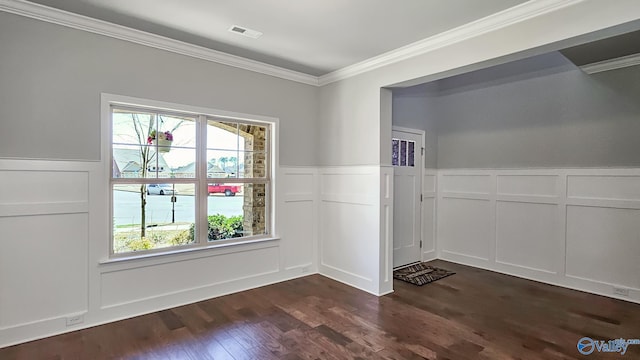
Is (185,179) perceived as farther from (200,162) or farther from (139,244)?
(139,244)

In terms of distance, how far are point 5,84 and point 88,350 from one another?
2175 mm

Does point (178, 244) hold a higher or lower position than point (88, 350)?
higher

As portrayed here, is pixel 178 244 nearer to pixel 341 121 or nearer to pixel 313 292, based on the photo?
pixel 313 292

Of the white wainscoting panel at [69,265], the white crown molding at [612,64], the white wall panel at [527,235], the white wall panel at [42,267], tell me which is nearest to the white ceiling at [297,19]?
the white wainscoting panel at [69,265]

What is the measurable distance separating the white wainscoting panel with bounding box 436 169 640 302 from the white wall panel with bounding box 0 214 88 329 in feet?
15.8

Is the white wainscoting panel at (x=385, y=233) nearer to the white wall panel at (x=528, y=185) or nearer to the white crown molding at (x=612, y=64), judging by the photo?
the white wall panel at (x=528, y=185)

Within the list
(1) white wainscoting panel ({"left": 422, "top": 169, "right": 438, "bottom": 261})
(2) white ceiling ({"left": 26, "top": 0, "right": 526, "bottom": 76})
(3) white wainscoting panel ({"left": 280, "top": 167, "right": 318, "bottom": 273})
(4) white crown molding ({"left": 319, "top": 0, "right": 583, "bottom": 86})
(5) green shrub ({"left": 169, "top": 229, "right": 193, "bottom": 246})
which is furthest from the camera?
(1) white wainscoting panel ({"left": 422, "top": 169, "right": 438, "bottom": 261})

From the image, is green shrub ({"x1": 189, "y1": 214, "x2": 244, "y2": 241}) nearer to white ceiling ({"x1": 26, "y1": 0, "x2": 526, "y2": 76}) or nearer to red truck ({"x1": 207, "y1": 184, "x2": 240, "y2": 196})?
red truck ({"x1": 207, "y1": 184, "x2": 240, "y2": 196})

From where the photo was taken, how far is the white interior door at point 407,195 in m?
4.86

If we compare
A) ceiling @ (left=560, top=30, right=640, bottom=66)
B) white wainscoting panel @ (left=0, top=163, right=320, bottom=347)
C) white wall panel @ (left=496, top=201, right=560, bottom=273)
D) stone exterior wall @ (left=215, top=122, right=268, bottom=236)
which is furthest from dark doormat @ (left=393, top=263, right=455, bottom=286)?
ceiling @ (left=560, top=30, right=640, bottom=66)

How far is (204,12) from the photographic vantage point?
9.14 feet

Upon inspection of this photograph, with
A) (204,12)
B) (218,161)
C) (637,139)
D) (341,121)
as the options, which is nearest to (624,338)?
(637,139)

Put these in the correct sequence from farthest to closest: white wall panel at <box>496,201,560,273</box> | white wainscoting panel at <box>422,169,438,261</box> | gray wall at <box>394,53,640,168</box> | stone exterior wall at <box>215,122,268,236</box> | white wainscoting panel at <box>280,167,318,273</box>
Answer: white wainscoting panel at <box>422,169,438,261</box>
white wainscoting panel at <box>280,167,318,273</box>
white wall panel at <box>496,201,560,273</box>
stone exterior wall at <box>215,122,268,236</box>
gray wall at <box>394,53,640,168</box>

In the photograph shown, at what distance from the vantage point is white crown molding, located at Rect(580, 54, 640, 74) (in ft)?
12.1
